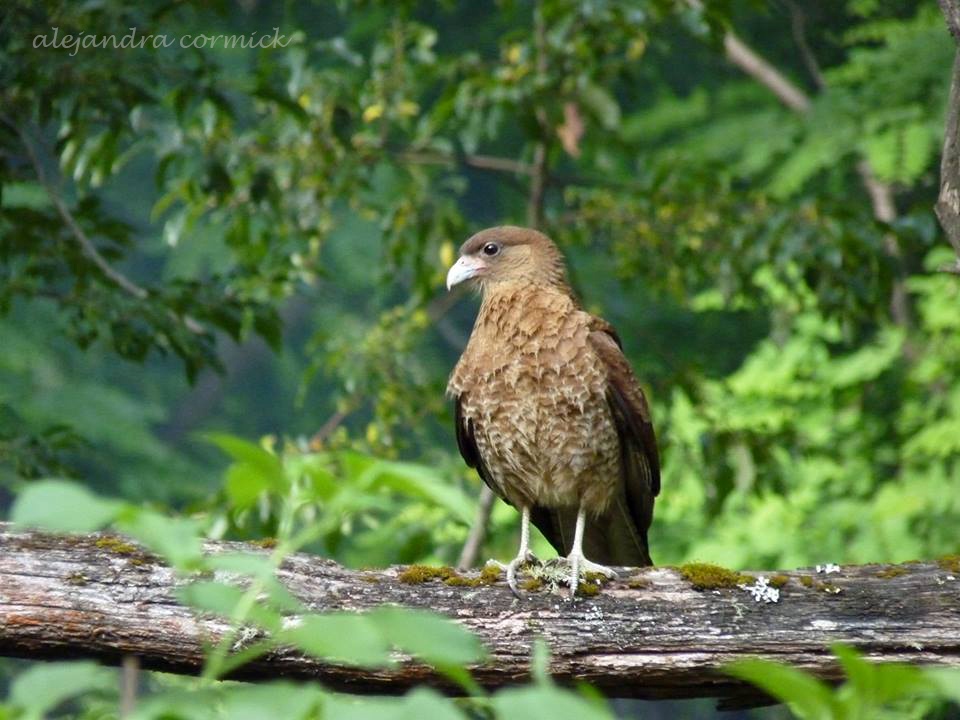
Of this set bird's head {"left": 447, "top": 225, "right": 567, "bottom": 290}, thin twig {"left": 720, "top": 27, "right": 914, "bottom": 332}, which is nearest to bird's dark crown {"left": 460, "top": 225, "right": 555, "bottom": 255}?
bird's head {"left": 447, "top": 225, "right": 567, "bottom": 290}

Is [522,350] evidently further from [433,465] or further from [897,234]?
[433,465]

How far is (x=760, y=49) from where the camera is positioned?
1058 centimetres

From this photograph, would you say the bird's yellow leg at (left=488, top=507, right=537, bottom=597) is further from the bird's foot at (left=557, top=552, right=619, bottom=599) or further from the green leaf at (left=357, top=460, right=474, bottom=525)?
the green leaf at (left=357, top=460, right=474, bottom=525)

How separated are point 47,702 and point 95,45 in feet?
12.7

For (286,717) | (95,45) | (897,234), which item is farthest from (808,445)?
(286,717)

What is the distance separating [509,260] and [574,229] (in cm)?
198

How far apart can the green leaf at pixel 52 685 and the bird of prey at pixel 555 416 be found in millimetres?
2805

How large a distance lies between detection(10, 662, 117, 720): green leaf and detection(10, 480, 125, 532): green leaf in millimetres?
136

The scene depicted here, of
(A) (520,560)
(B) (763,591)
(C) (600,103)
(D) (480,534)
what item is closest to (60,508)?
(B) (763,591)

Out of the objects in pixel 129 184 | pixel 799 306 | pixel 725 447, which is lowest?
pixel 725 447

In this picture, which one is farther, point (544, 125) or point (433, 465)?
point (433, 465)

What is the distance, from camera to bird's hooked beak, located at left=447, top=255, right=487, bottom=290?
4.88 m

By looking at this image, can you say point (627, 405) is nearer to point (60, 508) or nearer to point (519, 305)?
point (519, 305)

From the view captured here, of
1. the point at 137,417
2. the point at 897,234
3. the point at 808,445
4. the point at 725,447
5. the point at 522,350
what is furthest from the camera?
the point at 137,417
